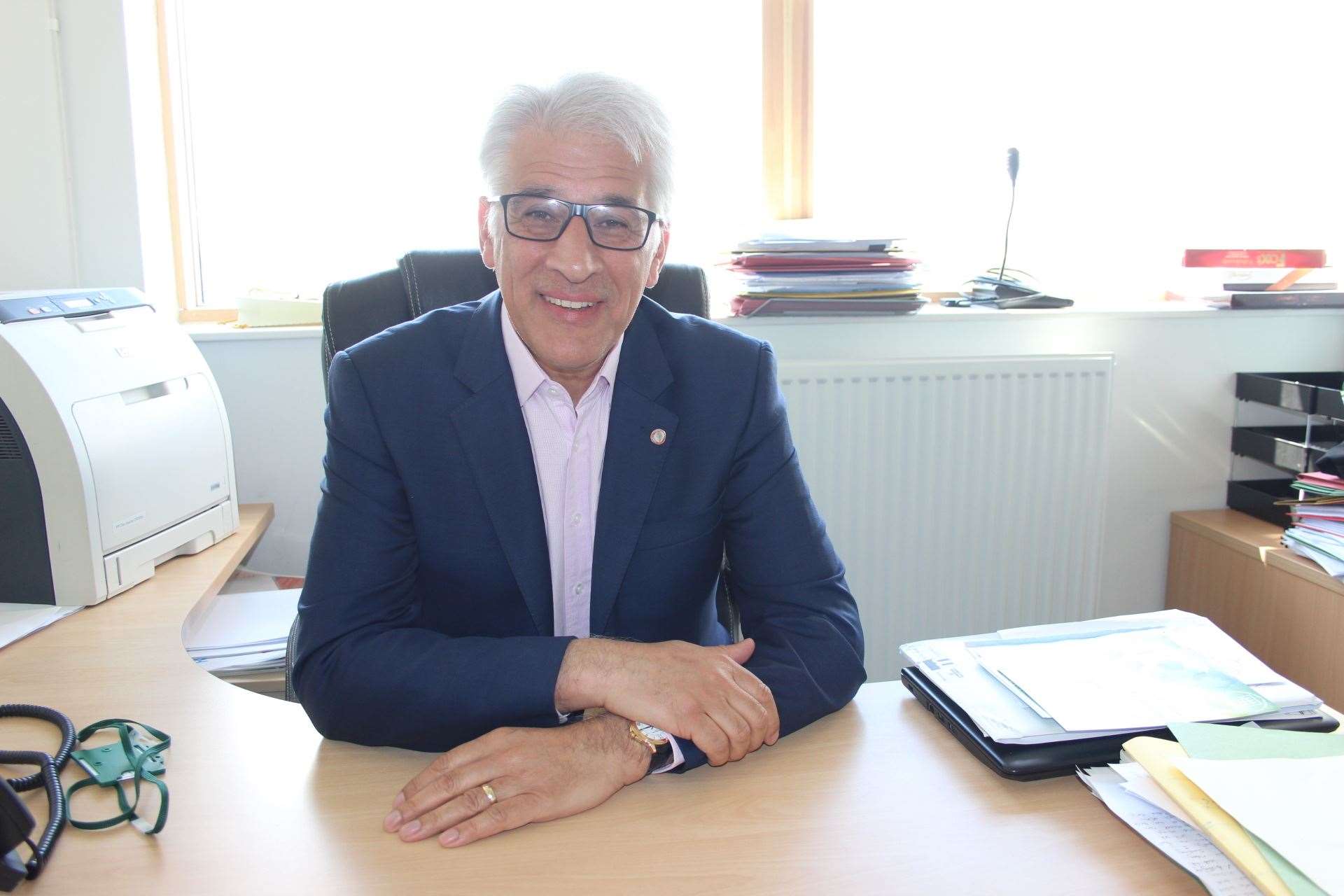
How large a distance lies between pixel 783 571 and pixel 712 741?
34 cm

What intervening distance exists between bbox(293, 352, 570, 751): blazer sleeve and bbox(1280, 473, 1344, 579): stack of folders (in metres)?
1.60

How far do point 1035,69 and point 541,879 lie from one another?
7.44 feet

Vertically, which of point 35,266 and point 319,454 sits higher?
point 35,266

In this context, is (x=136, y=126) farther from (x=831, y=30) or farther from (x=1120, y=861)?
(x=1120, y=861)

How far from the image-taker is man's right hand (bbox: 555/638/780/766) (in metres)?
0.94

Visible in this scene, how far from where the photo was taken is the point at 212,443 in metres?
1.68

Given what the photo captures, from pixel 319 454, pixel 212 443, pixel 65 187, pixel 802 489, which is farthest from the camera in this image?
pixel 319 454

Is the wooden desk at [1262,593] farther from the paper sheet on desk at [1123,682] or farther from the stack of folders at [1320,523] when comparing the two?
the paper sheet on desk at [1123,682]

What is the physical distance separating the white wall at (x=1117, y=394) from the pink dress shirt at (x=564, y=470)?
94 centimetres

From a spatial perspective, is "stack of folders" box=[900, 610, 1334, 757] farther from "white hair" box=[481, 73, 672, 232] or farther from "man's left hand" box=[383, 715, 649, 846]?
"white hair" box=[481, 73, 672, 232]

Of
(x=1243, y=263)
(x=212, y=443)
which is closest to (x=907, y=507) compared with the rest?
(x=1243, y=263)

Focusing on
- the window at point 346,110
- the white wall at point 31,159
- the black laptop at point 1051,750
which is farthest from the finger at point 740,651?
the white wall at point 31,159

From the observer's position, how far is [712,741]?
924mm

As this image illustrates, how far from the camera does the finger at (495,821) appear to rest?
2.64 ft
